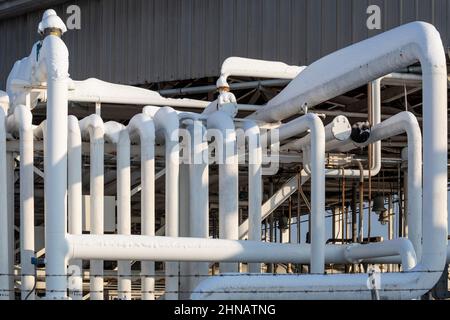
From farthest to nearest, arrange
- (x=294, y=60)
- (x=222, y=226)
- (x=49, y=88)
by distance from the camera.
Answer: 1. (x=294, y=60)
2. (x=222, y=226)
3. (x=49, y=88)

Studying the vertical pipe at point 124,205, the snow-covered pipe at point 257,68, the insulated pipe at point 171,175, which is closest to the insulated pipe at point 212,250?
the insulated pipe at point 171,175

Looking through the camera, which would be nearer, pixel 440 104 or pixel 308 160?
pixel 440 104

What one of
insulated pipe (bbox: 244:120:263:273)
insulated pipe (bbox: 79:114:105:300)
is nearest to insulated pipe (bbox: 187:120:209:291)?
insulated pipe (bbox: 244:120:263:273)

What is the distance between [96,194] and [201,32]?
28.4 ft

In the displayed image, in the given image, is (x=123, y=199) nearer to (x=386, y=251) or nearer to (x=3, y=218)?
(x=3, y=218)

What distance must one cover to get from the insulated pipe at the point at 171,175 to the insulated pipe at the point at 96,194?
4.00 ft

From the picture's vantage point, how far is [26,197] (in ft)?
64.0

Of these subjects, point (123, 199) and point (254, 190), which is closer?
point (123, 199)

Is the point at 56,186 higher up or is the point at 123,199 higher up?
the point at 56,186

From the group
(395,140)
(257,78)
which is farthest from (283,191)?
(395,140)

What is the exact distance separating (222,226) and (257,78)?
6.95 m

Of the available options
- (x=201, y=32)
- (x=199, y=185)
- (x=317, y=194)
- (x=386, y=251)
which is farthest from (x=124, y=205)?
(x=201, y=32)
